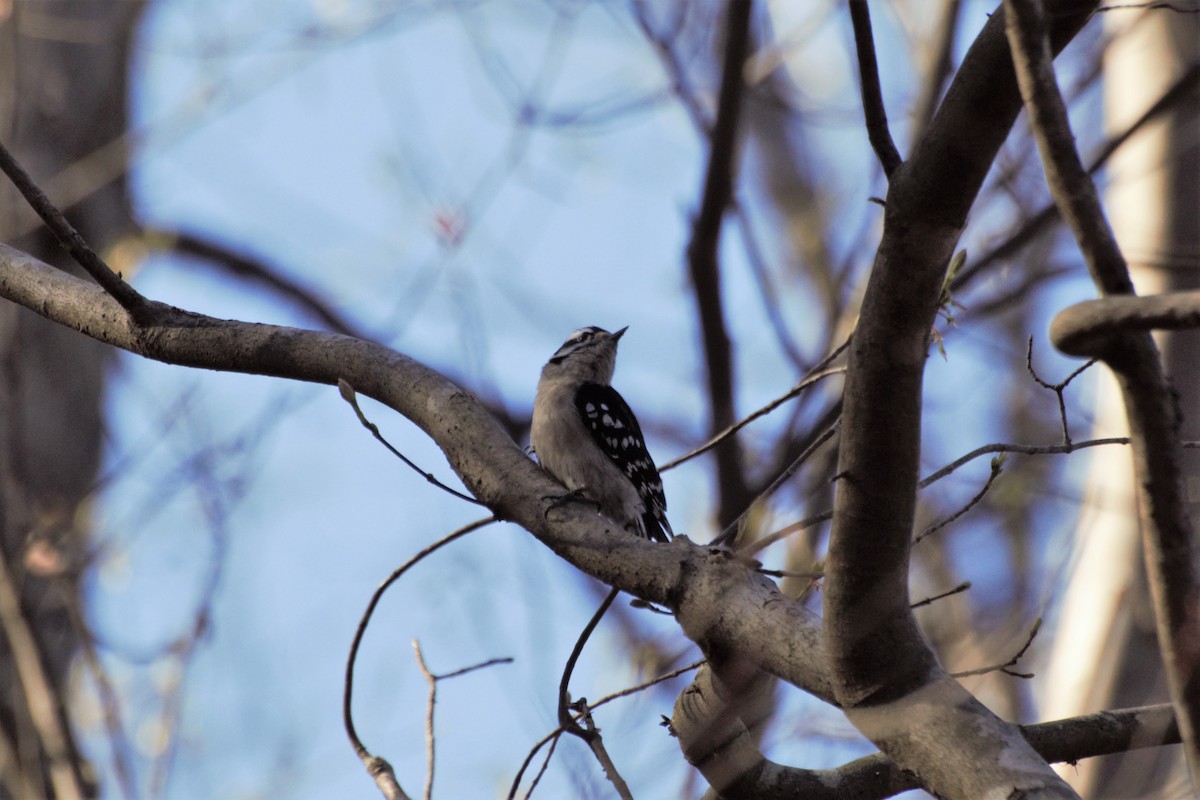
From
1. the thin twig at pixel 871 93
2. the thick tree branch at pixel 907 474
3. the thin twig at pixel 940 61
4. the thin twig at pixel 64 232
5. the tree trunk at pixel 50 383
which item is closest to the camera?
the thick tree branch at pixel 907 474

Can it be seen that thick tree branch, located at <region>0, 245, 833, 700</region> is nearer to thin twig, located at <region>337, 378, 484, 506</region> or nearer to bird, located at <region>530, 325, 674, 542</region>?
thin twig, located at <region>337, 378, 484, 506</region>

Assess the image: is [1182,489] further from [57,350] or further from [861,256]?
[57,350]

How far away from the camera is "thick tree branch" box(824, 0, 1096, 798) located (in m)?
1.91

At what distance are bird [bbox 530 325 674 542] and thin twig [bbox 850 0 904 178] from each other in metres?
3.69

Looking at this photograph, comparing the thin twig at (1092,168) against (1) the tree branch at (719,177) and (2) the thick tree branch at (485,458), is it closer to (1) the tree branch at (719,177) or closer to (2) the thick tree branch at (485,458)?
(1) the tree branch at (719,177)

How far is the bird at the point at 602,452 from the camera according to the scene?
583cm

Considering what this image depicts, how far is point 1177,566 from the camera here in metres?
1.68

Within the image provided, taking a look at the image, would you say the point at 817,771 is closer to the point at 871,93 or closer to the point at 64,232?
the point at 871,93

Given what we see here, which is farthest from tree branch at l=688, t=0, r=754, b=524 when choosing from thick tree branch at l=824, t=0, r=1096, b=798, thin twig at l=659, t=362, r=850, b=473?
thick tree branch at l=824, t=0, r=1096, b=798

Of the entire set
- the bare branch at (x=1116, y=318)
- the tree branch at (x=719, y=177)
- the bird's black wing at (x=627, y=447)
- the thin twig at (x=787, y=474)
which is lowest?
the bare branch at (x=1116, y=318)

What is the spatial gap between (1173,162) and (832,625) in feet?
17.9

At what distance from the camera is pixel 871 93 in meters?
2.08

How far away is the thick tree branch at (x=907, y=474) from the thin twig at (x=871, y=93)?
10cm

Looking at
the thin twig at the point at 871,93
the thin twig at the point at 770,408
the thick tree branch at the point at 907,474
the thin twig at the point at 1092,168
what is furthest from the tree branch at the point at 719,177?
the thick tree branch at the point at 907,474
